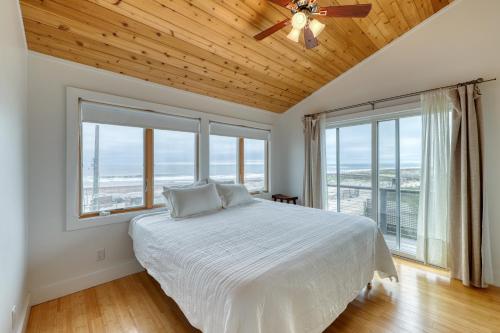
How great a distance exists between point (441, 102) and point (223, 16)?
2.57m

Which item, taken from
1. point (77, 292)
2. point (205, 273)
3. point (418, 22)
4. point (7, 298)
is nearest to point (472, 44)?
point (418, 22)

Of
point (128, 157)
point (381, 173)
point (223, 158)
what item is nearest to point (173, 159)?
point (128, 157)

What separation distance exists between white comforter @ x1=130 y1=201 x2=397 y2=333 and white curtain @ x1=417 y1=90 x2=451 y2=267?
0.92m

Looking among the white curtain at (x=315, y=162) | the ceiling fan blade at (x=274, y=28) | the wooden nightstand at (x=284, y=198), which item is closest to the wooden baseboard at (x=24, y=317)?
the ceiling fan blade at (x=274, y=28)

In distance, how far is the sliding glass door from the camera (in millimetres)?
2896

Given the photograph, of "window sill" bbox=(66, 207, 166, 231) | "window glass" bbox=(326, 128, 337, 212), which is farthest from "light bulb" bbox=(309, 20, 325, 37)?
"window sill" bbox=(66, 207, 166, 231)

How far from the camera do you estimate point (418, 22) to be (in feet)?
8.93

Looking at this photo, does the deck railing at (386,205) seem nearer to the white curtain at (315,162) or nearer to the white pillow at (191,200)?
the white curtain at (315,162)

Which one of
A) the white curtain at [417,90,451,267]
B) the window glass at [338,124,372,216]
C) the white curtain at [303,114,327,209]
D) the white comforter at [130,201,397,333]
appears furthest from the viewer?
the white curtain at [303,114,327,209]

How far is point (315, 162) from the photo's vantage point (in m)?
3.73

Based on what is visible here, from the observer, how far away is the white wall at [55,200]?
2.01 m

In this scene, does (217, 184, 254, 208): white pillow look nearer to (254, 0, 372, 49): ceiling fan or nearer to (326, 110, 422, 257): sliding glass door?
(326, 110, 422, 257): sliding glass door

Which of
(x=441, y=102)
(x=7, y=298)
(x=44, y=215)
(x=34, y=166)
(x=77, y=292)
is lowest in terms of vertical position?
(x=77, y=292)

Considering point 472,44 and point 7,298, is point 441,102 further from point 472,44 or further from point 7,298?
point 7,298
